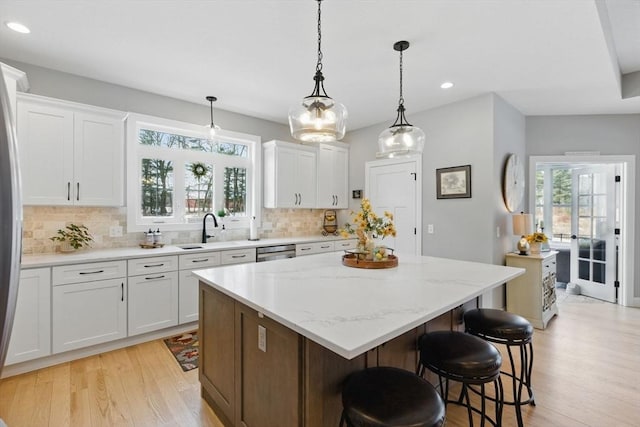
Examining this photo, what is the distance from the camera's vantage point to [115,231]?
3.39m

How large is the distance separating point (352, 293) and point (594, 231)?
5.03 meters

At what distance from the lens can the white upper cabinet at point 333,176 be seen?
5043 millimetres

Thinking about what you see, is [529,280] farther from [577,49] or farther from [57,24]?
[57,24]

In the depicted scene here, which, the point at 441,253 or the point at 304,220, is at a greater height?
the point at 304,220

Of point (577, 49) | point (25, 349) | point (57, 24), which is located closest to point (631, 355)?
point (577, 49)

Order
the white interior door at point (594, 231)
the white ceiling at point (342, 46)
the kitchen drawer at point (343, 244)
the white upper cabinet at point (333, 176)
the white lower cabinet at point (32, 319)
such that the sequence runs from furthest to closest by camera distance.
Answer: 1. the white upper cabinet at point (333, 176)
2. the kitchen drawer at point (343, 244)
3. the white interior door at point (594, 231)
4. the white lower cabinet at point (32, 319)
5. the white ceiling at point (342, 46)

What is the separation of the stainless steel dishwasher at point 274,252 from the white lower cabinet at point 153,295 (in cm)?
100

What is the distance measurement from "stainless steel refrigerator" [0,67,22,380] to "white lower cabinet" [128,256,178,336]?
291 centimetres

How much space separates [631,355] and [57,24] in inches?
219

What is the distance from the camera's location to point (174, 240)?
3.80m

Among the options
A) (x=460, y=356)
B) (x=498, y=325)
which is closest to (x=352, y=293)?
(x=460, y=356)

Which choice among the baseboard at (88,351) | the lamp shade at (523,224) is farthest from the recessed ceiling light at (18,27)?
the lamp shade at (523,224)

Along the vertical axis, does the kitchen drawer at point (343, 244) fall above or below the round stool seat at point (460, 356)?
above

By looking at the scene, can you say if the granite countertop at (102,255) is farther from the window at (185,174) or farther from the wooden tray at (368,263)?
the wooden tray at (368,263)
